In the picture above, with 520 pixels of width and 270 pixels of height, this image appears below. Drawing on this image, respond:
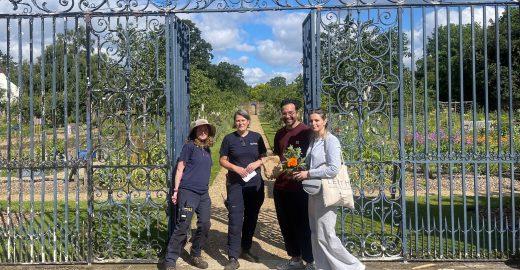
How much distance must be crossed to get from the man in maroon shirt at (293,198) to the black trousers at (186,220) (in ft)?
2.63

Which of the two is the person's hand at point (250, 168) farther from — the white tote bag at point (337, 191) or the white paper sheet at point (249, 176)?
the white tote bag at point (337, 191)

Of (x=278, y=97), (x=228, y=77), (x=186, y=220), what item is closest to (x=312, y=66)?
(x=186, y=220)

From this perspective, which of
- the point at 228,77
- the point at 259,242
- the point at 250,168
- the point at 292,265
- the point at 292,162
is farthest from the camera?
the point at 228,77

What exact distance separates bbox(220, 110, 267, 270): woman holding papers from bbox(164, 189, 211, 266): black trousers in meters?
0.28

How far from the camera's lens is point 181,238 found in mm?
5547

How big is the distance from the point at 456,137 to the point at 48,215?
11573 mm

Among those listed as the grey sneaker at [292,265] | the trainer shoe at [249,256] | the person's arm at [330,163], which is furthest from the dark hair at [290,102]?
the trainer shoe at [249,256]

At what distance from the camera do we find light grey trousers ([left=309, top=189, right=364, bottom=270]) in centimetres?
497

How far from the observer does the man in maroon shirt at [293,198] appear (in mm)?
5453

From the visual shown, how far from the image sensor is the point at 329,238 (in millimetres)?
4973

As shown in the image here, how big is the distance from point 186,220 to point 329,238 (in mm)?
1524

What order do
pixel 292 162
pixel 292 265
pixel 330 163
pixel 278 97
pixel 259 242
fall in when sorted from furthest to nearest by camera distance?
1. pixel 278 97
2. pixel 259 242
3. pixel 292 265
4. pixel 292 162
5. pixel 330 163

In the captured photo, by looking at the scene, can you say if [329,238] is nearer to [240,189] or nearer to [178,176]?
[240,189]

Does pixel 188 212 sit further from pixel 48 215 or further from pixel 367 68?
pixel 48 215
